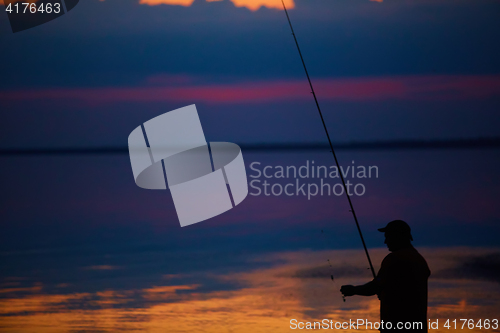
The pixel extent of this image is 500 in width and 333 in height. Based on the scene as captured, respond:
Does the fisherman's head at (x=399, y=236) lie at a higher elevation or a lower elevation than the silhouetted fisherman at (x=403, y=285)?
higher

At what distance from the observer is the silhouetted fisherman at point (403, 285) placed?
2516 millimetres

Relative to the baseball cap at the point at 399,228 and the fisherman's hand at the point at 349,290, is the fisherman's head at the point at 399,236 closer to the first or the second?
the baseball cap at the point at 399,228

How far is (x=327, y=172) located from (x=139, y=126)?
212cm

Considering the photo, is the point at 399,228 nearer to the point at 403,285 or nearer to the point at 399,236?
the point at 399,236

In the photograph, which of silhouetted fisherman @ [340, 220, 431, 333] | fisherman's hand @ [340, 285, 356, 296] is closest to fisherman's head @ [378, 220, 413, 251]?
silhouetted fisherman @ [340, 220, 431, 333]

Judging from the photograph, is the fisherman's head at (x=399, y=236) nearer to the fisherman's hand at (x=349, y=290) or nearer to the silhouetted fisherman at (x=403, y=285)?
the silhouetted fisherman at (x=403, y=285)

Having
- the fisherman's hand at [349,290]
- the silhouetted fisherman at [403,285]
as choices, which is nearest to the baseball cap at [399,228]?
the silhouetted fisherman at [403,285]

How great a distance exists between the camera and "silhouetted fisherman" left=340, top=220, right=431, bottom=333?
2.52 meters

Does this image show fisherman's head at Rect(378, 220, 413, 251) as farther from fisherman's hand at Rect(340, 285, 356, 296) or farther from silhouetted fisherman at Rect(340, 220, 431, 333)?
fisherman's hand at Rect(340, 285, 356, 296)

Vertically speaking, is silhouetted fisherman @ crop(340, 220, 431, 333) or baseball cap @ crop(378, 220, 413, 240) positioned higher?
baseball cap @ crop(378, 220, 413, 240)

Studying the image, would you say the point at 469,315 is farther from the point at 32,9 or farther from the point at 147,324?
the point at 32,9

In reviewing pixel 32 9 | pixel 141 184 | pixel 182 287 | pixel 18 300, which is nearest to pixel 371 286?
pixel 182 287

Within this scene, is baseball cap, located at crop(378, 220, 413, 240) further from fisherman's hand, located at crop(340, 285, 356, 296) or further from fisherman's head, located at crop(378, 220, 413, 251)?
fisherman's hand, located at crop(340, 285, 356, 296)

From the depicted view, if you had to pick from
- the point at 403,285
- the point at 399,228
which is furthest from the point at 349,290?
the point at 399,228
